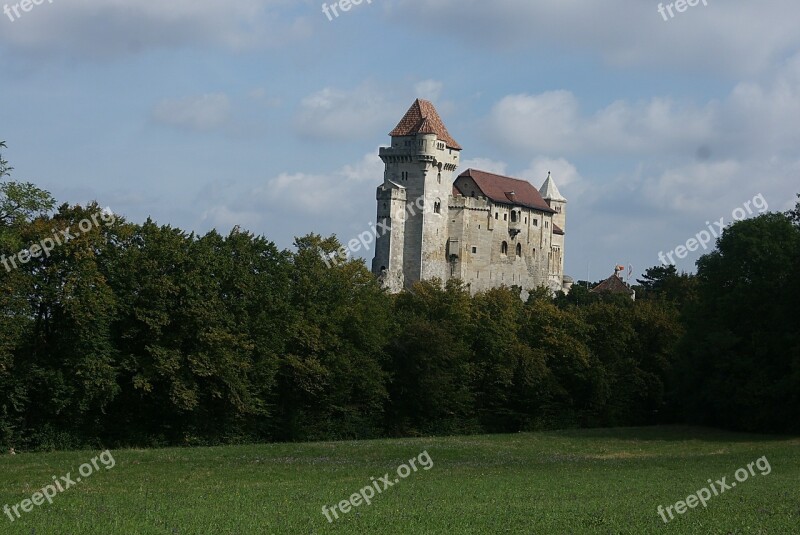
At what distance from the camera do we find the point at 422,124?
5699 inches

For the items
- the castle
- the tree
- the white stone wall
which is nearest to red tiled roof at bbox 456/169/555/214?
the castle

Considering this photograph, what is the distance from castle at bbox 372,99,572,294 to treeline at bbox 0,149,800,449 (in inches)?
2072

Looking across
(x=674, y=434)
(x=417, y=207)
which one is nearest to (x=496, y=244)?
(x=417, y=207)

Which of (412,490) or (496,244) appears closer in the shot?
(412,490)

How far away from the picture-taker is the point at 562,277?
168 m

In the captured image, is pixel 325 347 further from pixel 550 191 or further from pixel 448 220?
pixel 550 191

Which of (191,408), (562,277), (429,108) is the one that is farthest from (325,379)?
(562,277)

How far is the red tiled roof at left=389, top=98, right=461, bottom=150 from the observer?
144 meters

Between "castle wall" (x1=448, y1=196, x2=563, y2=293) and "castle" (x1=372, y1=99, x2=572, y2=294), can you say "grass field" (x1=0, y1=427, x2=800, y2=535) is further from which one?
"castle wall" (x1=448, y1=196, x2=563, y2=293)

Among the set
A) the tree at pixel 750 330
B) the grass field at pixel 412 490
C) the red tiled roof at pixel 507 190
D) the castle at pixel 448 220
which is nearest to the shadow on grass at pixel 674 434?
the tree at pixel 750 330

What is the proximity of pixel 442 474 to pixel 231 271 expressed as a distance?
22.9 metres

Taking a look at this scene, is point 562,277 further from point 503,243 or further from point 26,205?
point 26,205

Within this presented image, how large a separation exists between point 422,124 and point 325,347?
8451 cm

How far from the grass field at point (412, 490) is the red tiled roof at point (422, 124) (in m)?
92.4
